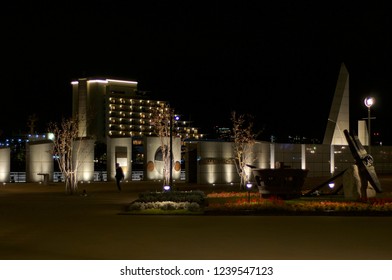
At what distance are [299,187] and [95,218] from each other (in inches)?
438

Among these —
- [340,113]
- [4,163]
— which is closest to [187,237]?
[4,163]

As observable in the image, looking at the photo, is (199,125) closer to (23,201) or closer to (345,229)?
(23,201)

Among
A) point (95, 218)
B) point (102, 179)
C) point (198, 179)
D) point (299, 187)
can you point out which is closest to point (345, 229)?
point (95, 218)

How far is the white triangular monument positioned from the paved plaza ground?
40.5 m

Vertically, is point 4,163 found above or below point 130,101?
below

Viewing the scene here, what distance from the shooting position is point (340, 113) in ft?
193

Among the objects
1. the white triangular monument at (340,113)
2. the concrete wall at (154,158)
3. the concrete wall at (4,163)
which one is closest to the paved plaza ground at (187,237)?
the concrete wall at (4,163)

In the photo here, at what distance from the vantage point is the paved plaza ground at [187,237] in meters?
12.3

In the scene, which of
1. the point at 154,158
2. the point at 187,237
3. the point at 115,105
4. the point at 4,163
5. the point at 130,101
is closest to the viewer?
the point at 187,237

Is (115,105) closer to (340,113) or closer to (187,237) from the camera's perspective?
(340,113)

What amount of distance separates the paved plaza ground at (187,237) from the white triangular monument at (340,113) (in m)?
40.5

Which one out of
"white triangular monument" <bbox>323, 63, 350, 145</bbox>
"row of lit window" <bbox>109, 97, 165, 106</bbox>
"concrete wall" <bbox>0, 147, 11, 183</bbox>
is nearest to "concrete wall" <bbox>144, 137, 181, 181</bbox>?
"concrete wall" <bbox>0, 147, 11, 183</bbox>

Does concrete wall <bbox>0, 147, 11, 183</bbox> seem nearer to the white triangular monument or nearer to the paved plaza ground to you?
the paved plaza ground

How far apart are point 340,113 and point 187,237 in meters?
46.1
